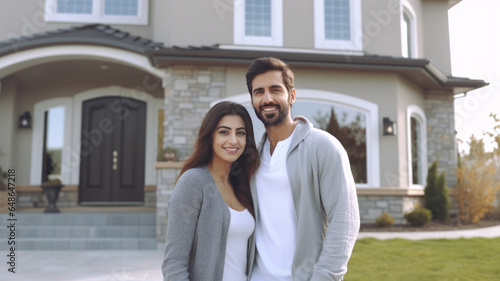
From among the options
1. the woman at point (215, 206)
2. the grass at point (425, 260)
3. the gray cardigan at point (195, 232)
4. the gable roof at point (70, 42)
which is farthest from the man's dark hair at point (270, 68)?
the gable roof at point (70, 42)

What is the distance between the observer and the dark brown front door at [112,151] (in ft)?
30.6

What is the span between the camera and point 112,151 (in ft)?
30.9

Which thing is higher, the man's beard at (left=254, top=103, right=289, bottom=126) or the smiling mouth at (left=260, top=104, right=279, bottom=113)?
the smiling mouth at (left=260, top=104, right=279, bottom=113)

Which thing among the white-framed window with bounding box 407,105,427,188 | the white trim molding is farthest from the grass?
the white trim molding

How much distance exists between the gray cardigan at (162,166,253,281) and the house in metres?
4.51

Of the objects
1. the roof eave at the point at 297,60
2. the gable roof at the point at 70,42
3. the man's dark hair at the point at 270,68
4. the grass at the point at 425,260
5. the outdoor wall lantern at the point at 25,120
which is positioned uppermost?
the gable roof at the point at 70,42

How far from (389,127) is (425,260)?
337 centimetres

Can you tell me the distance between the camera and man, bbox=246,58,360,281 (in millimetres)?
1678

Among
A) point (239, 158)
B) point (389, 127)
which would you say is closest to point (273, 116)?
point (239, 158)

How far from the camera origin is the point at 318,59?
7.60 metres

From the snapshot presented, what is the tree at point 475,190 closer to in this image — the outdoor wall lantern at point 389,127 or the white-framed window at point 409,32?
the outdoor wall lantern at point 389,127

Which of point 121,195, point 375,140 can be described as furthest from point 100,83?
point 375,140

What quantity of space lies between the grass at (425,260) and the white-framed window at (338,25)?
4057mm

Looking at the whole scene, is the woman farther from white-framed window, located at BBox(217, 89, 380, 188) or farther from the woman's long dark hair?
white-framed window, located at BBox(217, 89, 380, 188)
